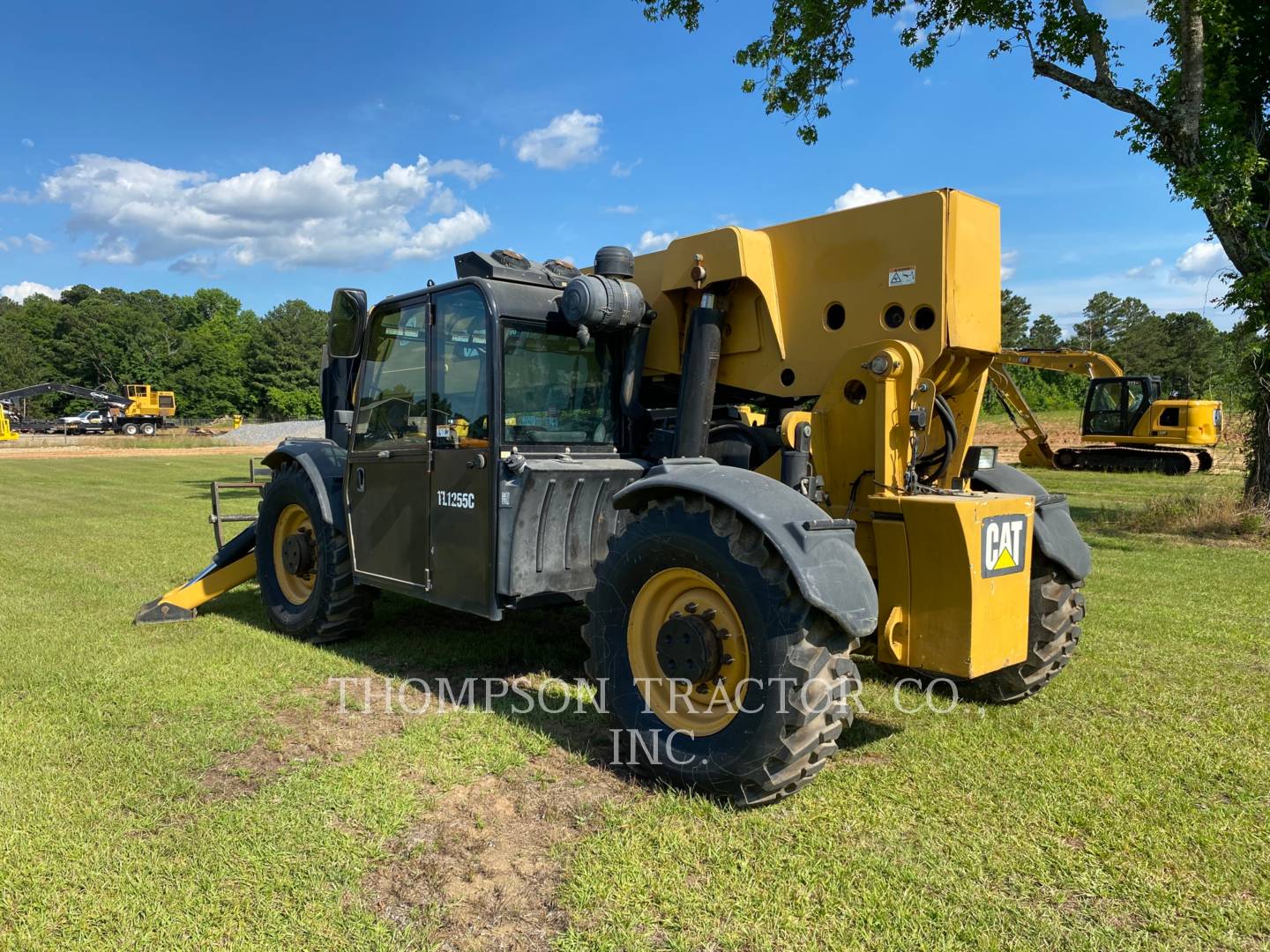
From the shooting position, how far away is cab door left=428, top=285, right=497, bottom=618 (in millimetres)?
4426

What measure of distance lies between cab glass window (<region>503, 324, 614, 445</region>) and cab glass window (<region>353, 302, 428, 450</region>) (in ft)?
2.20

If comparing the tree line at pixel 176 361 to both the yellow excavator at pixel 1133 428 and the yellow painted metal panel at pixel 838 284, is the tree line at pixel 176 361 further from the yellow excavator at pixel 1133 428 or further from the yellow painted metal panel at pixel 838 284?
the yellow painted metal panel at pixel 838 284

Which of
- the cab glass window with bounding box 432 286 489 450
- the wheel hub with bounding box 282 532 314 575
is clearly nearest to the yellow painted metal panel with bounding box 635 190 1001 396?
the cab glass window with bounding box 432 286 489 450

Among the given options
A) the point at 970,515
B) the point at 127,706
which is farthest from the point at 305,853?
the point at 970,515

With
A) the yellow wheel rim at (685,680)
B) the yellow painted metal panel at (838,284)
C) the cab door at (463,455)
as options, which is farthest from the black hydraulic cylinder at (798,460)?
the cab door at (463,455)

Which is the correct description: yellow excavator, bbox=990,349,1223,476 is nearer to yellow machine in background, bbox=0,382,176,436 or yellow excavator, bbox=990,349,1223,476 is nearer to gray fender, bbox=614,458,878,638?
gray fender, bbox=614,458,878,638

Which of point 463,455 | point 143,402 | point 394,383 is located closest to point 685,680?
point 463,455

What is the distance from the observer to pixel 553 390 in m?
4.72

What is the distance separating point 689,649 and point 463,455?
176 centimetres

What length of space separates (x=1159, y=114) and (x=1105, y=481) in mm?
13033

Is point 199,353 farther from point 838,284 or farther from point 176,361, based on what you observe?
point 838,284

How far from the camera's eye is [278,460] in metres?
6.28

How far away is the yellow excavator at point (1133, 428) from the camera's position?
22.6 m

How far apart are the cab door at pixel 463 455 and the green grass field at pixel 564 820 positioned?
28.8 inches
